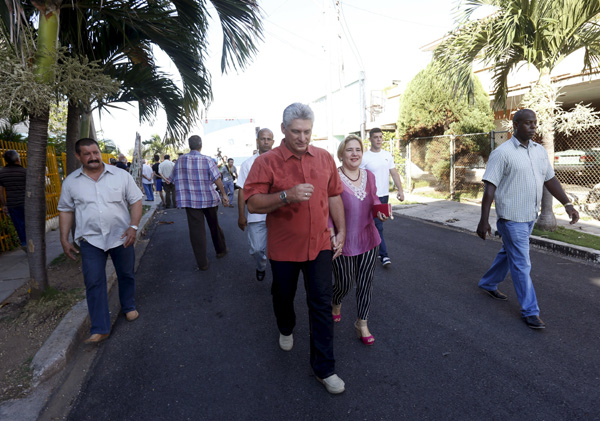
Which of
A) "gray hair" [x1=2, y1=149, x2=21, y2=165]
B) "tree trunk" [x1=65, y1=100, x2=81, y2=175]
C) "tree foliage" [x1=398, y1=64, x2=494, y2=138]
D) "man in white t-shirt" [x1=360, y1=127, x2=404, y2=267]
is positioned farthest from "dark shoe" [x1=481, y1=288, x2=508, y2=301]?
"tree foliage" [x1=398, y1=64, x2=494, y2=138]

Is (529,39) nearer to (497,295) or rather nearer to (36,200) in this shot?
(497,295)

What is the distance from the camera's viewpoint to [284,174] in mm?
2605

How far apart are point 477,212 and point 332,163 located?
800 centimetres

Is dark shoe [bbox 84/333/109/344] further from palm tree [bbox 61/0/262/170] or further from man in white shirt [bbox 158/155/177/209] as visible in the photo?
man in white shirt [bbox 158/155/177/209]

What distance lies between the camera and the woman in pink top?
315cm

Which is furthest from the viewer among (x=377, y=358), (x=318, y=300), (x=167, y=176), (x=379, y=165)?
(x=167, y=176)

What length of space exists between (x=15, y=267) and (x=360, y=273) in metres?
5.63

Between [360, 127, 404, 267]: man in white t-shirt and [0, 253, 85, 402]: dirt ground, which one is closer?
[0, 253, 85, 402]: dirt ground

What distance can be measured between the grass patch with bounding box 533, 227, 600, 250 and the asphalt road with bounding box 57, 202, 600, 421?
99cm

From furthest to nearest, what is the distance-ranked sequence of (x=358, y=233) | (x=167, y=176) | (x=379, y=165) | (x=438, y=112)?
(x=167, y=176) < (x=438, y=112) < (x=379, y=165) < (x=358, y=233)

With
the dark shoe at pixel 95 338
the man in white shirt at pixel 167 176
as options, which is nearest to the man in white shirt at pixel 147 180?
the man in white shirt at pixel 167 176

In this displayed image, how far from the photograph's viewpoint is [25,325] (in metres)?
3.67

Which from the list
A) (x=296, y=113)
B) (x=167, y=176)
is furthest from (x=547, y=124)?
(x=167, y=176)

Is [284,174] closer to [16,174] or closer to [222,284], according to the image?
[222,284]
